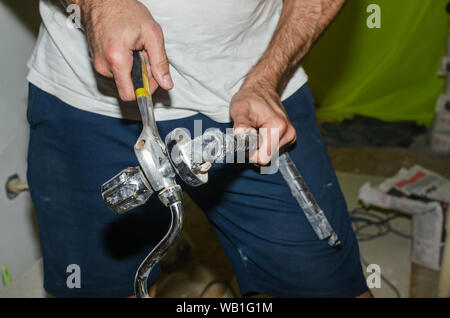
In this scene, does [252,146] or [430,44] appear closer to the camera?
[252,146]

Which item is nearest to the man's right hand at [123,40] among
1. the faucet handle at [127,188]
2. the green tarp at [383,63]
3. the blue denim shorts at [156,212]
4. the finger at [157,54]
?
the finger at [157,54]

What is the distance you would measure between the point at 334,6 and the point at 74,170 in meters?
0.58

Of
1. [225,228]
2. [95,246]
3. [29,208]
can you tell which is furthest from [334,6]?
[29,208]

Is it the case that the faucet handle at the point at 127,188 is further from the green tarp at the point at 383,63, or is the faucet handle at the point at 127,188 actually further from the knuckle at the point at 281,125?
the green tarp at the point at 383,63

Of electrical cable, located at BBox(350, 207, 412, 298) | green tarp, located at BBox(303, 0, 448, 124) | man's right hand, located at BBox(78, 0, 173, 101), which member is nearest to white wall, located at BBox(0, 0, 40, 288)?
man's right hand, located at BBox(78, 0, 173, 101)

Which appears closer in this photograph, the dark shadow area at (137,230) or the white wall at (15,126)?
the dark shadow area at (137,230)

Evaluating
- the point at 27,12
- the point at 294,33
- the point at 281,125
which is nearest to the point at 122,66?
the point at 281,125

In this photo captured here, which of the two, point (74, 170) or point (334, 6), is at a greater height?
point (334, 6)

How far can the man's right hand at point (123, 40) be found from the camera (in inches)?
23.4

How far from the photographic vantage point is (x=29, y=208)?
1.62 m

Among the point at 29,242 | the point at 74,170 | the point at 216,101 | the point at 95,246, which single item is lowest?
the point at 29,242

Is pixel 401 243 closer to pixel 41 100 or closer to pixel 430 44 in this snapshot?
pixel 430 44

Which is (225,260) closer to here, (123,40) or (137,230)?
(137,230)

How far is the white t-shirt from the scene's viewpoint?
0.76 meters
